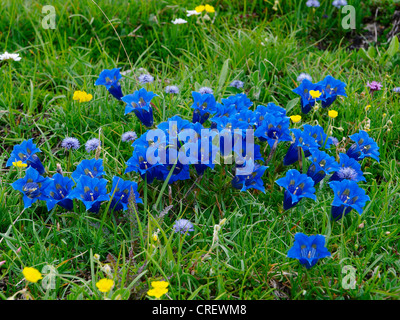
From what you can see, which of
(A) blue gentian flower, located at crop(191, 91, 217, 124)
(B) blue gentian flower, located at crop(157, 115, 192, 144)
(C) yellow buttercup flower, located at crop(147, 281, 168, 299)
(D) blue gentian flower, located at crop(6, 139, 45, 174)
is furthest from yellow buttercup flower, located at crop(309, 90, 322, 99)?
(D) blue gentian flower, located at crop(6, 139, 45, 174)

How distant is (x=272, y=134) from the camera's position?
8.10 ft

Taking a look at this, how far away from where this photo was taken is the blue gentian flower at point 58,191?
87.7 inches

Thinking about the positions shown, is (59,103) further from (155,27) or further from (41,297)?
(41,297)

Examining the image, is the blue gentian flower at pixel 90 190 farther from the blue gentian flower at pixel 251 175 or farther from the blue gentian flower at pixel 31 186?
the blue gentian flower at pixel 251 175

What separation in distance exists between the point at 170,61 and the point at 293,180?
1.99 m

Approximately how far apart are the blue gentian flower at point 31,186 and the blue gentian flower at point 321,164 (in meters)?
1.41

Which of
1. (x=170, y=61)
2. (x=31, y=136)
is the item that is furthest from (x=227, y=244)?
(x=170, y=61)

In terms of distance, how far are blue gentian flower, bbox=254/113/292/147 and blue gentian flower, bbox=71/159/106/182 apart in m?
0.89

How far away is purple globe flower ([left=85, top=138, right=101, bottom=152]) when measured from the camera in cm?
266

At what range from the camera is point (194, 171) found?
2.54 m

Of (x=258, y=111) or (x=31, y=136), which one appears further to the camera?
(x=31, y=136)

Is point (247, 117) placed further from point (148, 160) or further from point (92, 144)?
point (92, 144)

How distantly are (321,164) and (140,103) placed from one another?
1.15 metres

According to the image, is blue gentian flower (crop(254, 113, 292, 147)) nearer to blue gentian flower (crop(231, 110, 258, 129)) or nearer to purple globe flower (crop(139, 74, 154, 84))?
blue gentian flower (crop(231, 110, 258, 129))
